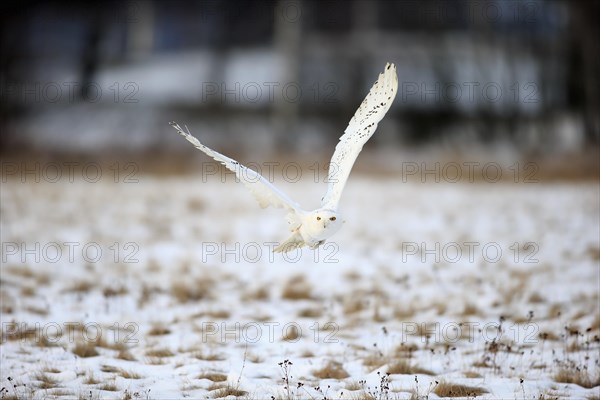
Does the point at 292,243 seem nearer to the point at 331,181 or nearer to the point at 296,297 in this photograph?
the point at 331,181

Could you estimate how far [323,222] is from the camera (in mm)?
4996

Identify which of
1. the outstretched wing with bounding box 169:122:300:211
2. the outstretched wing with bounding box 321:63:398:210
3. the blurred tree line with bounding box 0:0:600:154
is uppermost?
the blurred tree line with bounding box 0:0:600:154

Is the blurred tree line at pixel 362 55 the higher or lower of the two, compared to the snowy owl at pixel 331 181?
higher

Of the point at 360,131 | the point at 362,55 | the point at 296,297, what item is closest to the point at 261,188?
the point at 360,131

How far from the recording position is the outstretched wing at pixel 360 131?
208 inches

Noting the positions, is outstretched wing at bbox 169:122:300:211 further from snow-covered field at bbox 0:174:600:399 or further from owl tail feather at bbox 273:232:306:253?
snow-covered field at bbox 0:174:600:399

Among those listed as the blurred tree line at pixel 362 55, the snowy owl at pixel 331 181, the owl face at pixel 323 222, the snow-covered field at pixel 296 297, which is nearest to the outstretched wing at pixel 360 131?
the snowy owl at pixel 331 181

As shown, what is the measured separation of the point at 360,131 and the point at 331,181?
490mm

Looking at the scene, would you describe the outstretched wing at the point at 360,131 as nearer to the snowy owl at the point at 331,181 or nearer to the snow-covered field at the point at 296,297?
the snowy owl at the point at 331,181

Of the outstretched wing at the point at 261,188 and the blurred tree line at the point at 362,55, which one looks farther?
the blurred tree line at the point at 362,55

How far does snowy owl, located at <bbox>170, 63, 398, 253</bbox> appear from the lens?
505 centimetres

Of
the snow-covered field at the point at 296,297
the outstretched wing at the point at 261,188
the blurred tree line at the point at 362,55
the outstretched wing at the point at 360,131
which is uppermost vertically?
the blurred tree line at the point at 362,55

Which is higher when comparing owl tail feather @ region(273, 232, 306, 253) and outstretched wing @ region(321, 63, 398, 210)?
outstretched wing @ region(321, 63, 398, 210)

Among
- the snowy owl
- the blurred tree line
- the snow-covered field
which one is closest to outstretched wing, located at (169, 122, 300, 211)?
the snowy owl
